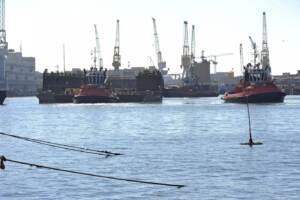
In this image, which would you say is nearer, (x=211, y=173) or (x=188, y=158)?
(x=211, y=173)

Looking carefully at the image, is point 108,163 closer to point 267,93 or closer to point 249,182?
point 249,182

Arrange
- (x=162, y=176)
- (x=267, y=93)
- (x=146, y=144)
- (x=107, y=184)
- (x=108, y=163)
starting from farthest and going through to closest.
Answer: (x=267, y=93) → (x=146, y=144) → (x=108, y=163) → (x=162, y=176) → (x=107, y=184)

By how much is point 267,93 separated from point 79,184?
151 metres

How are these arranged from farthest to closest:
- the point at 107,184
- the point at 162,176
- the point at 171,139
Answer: the point at 171,139 → the point at 162,176 → the point at 107,184

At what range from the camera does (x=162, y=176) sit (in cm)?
4762

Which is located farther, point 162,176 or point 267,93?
point 267,93

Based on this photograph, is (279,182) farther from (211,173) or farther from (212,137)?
(212,137)

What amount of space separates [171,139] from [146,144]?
24.4ft

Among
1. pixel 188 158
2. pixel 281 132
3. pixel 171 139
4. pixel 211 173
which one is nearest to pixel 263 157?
pixel 188 158

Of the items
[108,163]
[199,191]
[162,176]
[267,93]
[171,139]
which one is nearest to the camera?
[199,191]

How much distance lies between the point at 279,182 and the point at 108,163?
1574cm

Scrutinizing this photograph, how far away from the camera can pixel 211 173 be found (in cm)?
4875

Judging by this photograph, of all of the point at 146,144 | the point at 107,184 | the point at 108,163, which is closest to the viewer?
the point at 107,184

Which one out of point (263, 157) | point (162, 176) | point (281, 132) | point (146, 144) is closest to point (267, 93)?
point (281, 132)
